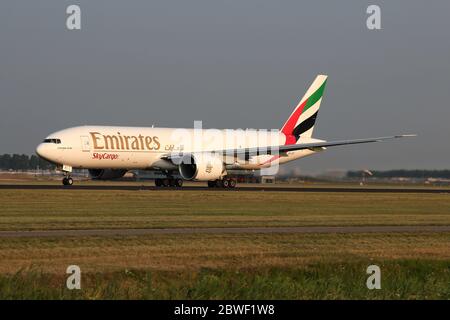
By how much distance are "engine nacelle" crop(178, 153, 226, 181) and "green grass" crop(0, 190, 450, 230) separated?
379 inches

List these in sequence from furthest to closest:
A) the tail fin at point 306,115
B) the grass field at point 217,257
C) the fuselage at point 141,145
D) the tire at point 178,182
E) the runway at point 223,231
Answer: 1. the tail fin at point 306,115
2. the tire at point 178,182
3. the fuselage at point 141,145
4. the runway at point 223,231
5. the grass field at point 217,257

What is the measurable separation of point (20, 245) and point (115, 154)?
3863 cm

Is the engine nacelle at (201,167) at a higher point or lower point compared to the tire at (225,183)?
higher

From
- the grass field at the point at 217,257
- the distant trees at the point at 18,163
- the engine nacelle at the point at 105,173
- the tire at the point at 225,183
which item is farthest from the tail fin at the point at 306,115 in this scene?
the distant trees at the point at 18,163

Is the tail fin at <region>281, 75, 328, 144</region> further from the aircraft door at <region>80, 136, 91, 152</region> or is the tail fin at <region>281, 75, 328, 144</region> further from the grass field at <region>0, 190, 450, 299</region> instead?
the grass field at <region>0, 190, 450, 299</region>

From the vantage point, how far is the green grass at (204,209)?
35.2m

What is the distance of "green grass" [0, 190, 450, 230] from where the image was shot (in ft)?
116

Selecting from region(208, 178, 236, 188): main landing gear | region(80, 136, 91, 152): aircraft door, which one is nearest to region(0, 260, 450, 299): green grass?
region(80, 136, 91, 152): aircraft door

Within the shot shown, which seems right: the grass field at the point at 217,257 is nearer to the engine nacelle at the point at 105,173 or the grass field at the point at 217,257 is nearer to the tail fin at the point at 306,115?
the engine nacelle at the point at 105,173

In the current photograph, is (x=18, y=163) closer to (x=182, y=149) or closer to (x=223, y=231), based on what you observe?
(x=182, y=149)

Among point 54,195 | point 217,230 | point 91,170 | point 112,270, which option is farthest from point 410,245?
point 91,170

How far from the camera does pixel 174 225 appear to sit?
111 feet

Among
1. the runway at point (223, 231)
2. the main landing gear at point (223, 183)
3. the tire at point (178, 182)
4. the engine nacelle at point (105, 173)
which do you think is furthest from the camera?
the tire at point (178, 182)

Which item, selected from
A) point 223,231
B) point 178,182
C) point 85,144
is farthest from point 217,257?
point 178,182
